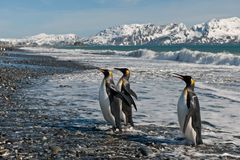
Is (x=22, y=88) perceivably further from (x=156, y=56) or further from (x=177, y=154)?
(x=156, y=56)

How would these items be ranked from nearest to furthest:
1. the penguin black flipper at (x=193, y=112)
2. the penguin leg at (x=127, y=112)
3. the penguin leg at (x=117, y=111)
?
the penguin black flipper at (x=193, y=112) → the penguin leg at (x=117, y=111) → the penguin leg at (x=127, y=112)

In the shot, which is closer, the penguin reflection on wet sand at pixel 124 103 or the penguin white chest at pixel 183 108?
the penguin white chest at pixel 183 108

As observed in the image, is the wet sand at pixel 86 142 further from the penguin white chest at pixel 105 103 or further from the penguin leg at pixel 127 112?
the penguin white chest at pixel 105 103

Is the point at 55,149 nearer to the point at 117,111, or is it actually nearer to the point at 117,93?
the point at 117,111

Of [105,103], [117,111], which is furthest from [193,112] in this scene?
[105,103]

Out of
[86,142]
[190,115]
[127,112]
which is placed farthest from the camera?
[127,112]

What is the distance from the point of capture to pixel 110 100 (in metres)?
7.39

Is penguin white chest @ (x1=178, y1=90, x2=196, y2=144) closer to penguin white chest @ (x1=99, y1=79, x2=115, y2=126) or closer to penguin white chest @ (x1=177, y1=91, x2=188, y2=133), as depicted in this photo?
penguin white chest @ (x1=177, y1=91, x2=188, y2=133)

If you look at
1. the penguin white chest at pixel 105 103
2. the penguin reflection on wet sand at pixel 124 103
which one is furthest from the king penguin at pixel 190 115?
the penguin white chest at pixel 105 103

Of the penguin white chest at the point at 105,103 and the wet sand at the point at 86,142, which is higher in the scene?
the penguin white chest at the point at 105,103

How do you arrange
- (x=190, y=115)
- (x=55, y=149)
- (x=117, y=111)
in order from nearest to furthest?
1. (x=55, y=149)
2. (x=190, y=115)
3. (x=117, y=111)

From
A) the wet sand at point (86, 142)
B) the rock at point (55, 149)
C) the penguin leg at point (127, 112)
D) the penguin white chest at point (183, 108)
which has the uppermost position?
the penguin white chest at point (183, 108)

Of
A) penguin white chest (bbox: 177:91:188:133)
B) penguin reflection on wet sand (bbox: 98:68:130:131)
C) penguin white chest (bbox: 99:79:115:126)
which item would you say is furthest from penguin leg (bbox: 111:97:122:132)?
penguin white chest (bbox: 177:91:188:133)

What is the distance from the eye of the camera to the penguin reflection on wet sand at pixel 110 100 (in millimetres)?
7355
